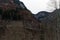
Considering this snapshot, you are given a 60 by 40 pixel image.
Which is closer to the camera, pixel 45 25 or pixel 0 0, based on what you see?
pixel 45 25

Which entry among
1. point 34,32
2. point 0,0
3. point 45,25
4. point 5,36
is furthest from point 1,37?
point 0,0

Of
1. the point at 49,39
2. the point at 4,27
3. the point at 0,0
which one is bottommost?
the point at 49,39

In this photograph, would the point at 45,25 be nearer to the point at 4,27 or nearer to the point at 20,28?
the point at 20,28

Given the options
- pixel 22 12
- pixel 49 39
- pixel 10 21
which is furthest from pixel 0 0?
pixel 49 39

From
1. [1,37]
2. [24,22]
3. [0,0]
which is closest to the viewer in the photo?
[1,37]

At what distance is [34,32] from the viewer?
9570 millimetres

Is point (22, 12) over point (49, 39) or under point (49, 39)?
over

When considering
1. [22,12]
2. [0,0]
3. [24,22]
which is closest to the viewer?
[24,22]

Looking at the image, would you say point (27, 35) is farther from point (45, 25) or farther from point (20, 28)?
point (45, 25)

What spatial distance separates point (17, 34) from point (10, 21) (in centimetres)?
67

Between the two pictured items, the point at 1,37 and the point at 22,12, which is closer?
the point at 1,37

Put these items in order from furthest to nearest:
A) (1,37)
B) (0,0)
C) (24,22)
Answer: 1. (0,0)
2. (24,22)
3. (1,37)

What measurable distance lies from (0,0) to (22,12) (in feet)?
7.41

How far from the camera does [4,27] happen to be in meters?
9.18
